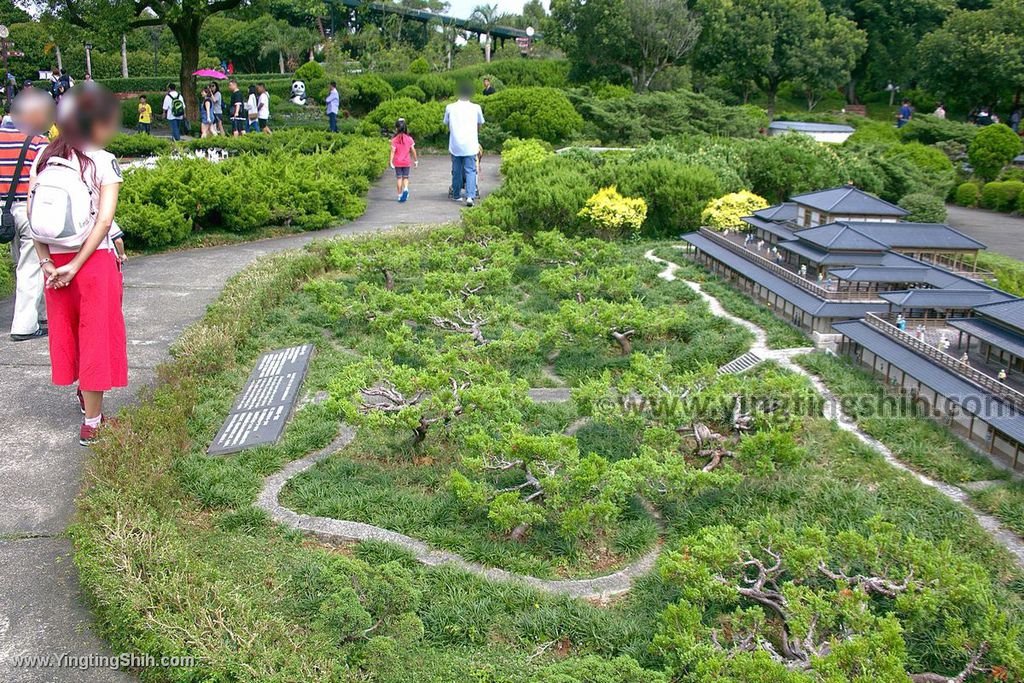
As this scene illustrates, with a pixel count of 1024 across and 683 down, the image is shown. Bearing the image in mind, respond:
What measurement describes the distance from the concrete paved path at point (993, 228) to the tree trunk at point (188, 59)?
1923 centimetres

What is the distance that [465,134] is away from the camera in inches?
564

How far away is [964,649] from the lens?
413 centimetres

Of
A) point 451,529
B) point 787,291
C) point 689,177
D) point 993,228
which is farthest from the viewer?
point 993,228

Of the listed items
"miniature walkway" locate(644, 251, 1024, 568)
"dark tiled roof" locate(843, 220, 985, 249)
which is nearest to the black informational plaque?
"miniature walkway" locate(644, 251, 1024, 568)

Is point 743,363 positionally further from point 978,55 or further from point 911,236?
point 978,55

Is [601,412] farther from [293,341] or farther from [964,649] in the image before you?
[293,341]

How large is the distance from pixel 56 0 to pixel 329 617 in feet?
76.1

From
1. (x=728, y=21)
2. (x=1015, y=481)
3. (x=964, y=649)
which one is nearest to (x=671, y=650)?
(x=964, y=649)

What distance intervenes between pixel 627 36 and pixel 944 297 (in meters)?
23.4

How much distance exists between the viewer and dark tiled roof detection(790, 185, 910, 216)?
10.6 m

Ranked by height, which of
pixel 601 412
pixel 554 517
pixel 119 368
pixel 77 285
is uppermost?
pixel 77 285

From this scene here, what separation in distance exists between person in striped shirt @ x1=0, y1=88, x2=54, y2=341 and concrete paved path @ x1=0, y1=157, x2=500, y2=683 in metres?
0.28

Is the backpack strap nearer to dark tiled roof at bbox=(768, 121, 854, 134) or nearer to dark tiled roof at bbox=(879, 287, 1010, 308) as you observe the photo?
dark tiled roof at bbox=(879, 287, 1010, 308)

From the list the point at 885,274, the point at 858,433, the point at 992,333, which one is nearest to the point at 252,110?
the point at 885,274
